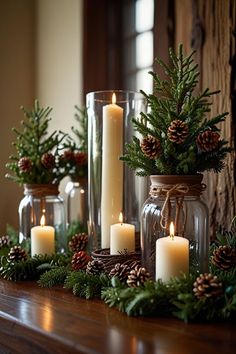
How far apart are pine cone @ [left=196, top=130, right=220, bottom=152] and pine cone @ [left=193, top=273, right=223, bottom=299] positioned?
20cm

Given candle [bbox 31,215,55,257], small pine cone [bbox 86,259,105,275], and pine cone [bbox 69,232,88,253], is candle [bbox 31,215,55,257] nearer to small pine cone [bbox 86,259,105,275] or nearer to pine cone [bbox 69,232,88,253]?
pine cone [bbox 69,232,88,253]

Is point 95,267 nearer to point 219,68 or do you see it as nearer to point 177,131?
point 177,131

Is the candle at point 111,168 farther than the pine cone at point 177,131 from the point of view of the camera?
Yes

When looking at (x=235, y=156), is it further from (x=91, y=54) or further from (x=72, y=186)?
(x=91, y=54)

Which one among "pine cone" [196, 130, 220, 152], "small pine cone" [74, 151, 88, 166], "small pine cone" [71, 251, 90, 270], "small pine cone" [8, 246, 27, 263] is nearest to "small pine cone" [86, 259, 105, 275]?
"small pine cone" [71, 251, 90, 270]

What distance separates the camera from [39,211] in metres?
1.06

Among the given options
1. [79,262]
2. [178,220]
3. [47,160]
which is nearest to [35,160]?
[47,160]

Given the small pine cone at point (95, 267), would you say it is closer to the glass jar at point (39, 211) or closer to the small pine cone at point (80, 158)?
the glass jar at point (39, 211)

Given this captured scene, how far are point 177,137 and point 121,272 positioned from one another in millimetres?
238

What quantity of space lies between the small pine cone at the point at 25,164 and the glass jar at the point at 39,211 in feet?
0.13

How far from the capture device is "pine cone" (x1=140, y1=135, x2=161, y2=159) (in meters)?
0.72

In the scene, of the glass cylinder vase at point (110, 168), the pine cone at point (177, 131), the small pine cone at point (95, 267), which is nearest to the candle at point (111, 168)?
the glass cylinder vase at point (110, 168)

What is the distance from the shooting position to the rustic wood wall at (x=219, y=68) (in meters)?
1.01

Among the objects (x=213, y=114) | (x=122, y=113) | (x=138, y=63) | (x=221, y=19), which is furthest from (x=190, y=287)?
(x=138, y=63)
